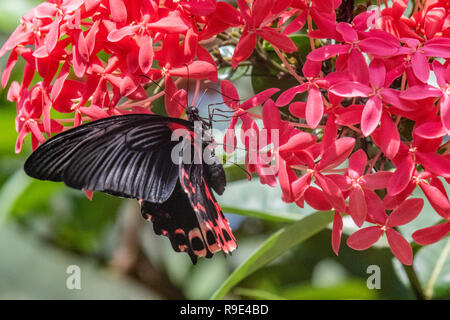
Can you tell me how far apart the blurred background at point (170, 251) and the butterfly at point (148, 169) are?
0.26m

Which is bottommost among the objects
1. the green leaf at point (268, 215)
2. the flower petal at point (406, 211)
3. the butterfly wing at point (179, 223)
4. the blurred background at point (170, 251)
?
the blurred background at point (170, 251)

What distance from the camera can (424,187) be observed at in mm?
903

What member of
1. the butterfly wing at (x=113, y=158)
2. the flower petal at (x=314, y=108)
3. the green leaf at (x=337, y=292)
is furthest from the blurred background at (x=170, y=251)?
the flower petal at (x=314, y=108)

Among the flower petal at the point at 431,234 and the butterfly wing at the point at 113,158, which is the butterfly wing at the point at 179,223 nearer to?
the butterfly wing at the point at 113,158

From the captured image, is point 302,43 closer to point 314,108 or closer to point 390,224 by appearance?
point 314,108

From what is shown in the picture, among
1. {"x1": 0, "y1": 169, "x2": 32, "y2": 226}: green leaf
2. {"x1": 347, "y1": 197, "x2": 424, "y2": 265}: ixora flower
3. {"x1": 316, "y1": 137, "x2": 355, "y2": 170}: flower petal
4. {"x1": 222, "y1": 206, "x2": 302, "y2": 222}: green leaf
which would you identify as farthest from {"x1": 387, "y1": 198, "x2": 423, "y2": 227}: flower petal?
{"x1": 0, "y1": 169, "x2": 32, "y2": 226}: green leaf

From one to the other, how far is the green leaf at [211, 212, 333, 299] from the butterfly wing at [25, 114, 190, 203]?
0.92ft

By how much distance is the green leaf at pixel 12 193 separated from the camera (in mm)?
→ 1642

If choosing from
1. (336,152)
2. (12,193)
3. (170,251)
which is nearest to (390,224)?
(336,152)

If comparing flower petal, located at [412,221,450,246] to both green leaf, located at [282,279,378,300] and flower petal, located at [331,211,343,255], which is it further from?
green leaf, located at [282,279,378,300]

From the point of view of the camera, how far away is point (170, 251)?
7.13 ft

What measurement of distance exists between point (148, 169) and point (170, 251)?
119 cm

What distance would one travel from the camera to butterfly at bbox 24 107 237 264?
96 cm
